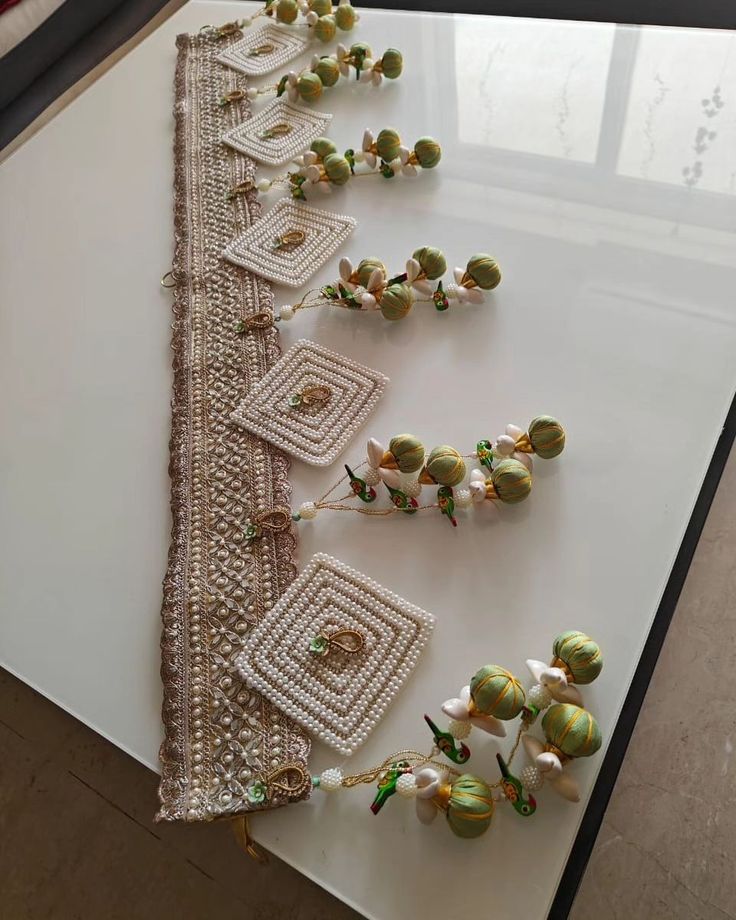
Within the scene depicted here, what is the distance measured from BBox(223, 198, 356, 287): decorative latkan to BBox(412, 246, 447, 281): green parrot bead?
0.42 ft

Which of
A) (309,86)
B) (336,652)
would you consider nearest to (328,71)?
(309,86)

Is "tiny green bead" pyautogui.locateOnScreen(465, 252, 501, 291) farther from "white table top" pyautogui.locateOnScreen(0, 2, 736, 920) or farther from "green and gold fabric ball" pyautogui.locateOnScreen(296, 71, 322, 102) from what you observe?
"green and gold fabric ball" pyautogui.locateOnScreen(296, 71, 322, 102)

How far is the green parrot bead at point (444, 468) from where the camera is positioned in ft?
2.30

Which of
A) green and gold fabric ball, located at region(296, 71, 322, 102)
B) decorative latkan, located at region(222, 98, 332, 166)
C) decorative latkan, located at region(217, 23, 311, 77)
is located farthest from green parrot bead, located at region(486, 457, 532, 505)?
decorative latkan, located at region(217, 23, 311, 77)

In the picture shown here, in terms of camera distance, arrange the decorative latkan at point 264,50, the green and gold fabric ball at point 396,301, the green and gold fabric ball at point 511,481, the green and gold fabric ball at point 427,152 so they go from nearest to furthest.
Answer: the green and gold fabric ball at point 511,481 < the green and gold fabric ball at point 396,301 < the green and gold fabric ball at point 427,152 < the decorative latkan at point 264,50

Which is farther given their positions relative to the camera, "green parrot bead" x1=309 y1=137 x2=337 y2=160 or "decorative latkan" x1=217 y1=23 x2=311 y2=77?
"decorative latkan" x1=217 y1=23 x2=311 y2=77

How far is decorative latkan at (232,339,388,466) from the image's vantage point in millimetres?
768

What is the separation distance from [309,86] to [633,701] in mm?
977

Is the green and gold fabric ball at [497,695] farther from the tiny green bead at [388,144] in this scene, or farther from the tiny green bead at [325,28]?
the tiny green bead at [325,28]

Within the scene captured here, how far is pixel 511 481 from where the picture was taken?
0.68 m

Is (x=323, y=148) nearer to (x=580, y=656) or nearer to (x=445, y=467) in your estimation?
(x=445, y=467)

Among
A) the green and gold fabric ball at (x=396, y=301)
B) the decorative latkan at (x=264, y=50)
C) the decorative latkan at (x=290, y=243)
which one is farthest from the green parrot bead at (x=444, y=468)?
the decorative latkan at (x=264, y=50)

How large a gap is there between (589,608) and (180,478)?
0.43m

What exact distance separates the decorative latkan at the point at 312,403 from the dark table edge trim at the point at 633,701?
0.36 meters
